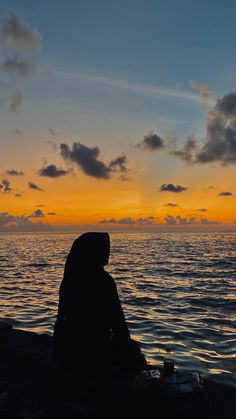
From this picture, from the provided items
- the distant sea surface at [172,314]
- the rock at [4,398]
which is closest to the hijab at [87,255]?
the rock at [4,398]

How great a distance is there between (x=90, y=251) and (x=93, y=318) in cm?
91

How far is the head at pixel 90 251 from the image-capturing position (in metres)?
5.30

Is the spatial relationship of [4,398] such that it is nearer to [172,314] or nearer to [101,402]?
[101,402]

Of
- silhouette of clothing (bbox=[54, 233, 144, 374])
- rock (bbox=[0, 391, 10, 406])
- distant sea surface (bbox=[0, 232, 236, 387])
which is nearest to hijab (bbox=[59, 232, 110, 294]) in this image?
silhouette of clothing (bbox=[54, 233, 144, 374])

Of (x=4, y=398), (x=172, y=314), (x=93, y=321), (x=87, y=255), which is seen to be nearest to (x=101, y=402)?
(x=93, y=321)

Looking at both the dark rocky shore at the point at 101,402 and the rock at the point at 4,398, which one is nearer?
the dark rocky shore at the point at 101,402

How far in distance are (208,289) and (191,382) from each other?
672 inches

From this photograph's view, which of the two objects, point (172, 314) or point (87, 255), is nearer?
point (87, 255)

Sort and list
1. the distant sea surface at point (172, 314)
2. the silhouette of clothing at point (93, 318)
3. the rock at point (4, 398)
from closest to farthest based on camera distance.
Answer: the silhouette of clothing at point (93, 318) < the rock at point (4, 398) < the distant sea surface at point (172, 314)

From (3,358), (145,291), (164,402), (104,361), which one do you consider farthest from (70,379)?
(145,291)

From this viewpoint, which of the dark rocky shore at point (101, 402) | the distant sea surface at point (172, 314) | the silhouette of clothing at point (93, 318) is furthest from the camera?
the distant sea surface at point (172, 314)

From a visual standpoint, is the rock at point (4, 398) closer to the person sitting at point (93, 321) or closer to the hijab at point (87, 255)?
the person sitting at point (93, 321)

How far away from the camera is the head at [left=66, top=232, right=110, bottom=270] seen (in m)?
5.30

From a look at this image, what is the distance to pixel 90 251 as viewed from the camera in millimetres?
5293
